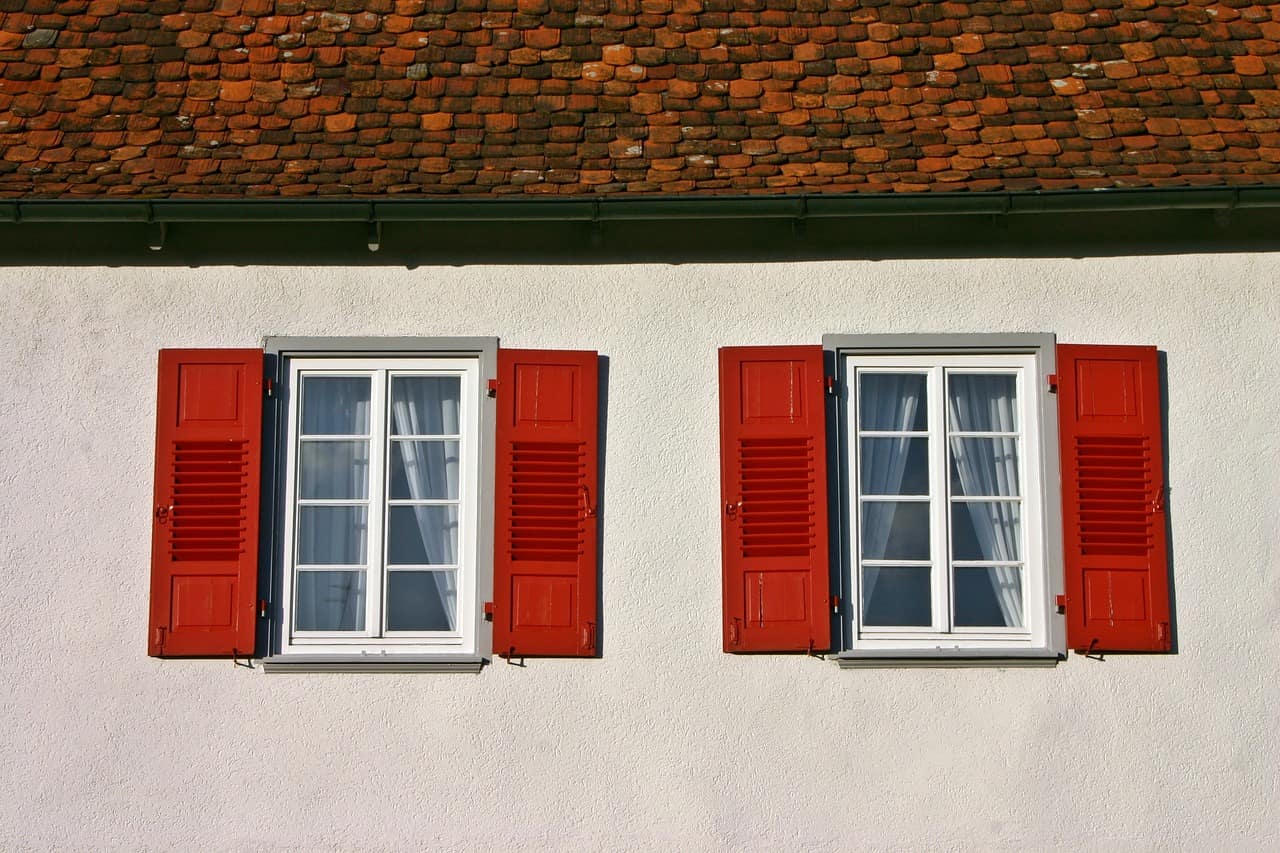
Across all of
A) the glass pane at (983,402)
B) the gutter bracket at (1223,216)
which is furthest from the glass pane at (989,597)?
the gutter bracket at (1223,216)

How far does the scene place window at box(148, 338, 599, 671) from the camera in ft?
23.3

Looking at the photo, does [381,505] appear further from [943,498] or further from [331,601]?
[943,498]

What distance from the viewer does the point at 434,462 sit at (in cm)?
736

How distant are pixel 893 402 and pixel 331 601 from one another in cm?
284

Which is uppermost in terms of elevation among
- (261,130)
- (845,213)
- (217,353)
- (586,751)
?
(261,130)

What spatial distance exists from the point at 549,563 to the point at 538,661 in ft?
1.48

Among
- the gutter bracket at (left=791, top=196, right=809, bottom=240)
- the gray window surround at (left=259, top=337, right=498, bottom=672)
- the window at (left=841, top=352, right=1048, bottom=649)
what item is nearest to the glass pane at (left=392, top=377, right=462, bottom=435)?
the gray window surround at (left=259, top=337, right=498, bottom=672)

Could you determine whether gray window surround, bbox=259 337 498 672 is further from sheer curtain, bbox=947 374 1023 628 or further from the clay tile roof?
sheer curtain, bbox=947 374 1023 628

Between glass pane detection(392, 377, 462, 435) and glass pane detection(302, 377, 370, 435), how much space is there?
0.50 feet

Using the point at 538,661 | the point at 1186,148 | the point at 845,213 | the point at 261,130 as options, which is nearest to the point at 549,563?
the point at 538,661

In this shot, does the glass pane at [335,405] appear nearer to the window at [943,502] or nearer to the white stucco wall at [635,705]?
the white stucco wall at [635,705]

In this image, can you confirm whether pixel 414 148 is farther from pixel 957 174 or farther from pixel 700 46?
pixel 957 174

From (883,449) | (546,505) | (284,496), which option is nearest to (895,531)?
(883,449)

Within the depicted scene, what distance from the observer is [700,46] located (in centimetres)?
817
